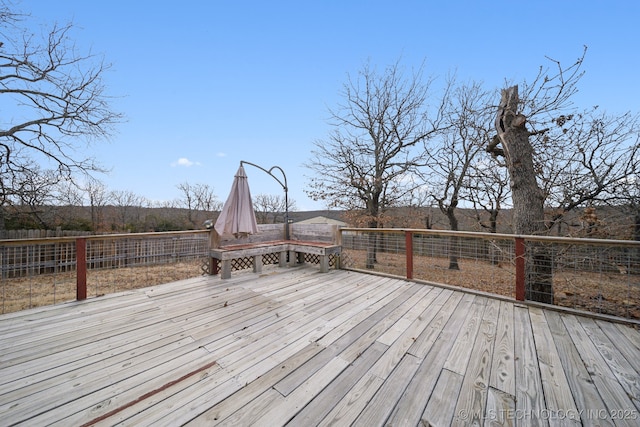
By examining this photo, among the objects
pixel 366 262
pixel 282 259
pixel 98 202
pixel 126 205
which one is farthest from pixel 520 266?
pixel 126 205

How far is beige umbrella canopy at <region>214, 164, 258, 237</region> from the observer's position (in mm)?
4250

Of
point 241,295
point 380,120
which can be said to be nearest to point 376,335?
point 241,295

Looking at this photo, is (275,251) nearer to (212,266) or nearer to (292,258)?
(292,258)

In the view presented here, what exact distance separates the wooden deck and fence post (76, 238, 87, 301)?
168 millimetres

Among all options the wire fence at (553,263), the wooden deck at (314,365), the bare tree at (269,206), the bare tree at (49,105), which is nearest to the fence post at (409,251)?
the wire fence at (553,263)

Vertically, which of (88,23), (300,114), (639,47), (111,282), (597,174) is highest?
(88,23)

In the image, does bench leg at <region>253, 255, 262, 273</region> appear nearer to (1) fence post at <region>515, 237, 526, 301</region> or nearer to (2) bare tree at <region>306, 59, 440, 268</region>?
(1) fence post at <region>515, 237, 526, 301</region>

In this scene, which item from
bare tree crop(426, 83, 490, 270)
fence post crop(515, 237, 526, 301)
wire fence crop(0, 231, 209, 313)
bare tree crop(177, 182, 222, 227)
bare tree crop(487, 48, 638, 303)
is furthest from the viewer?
bare tree crop(177, 182, 222, 227)

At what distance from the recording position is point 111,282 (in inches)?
252

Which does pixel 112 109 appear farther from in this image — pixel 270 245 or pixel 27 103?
pixel 270 245

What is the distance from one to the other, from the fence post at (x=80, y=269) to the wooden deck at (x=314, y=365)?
6.6 inches

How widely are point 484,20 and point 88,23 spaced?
10376mm

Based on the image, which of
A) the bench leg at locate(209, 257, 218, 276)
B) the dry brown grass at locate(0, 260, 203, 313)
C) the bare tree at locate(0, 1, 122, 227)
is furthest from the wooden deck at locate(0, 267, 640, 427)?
the bare tree at locate(0, 1, 122, 227)

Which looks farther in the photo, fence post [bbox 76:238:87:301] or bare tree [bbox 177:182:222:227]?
bare tree [bbox 177:182:222:227]
